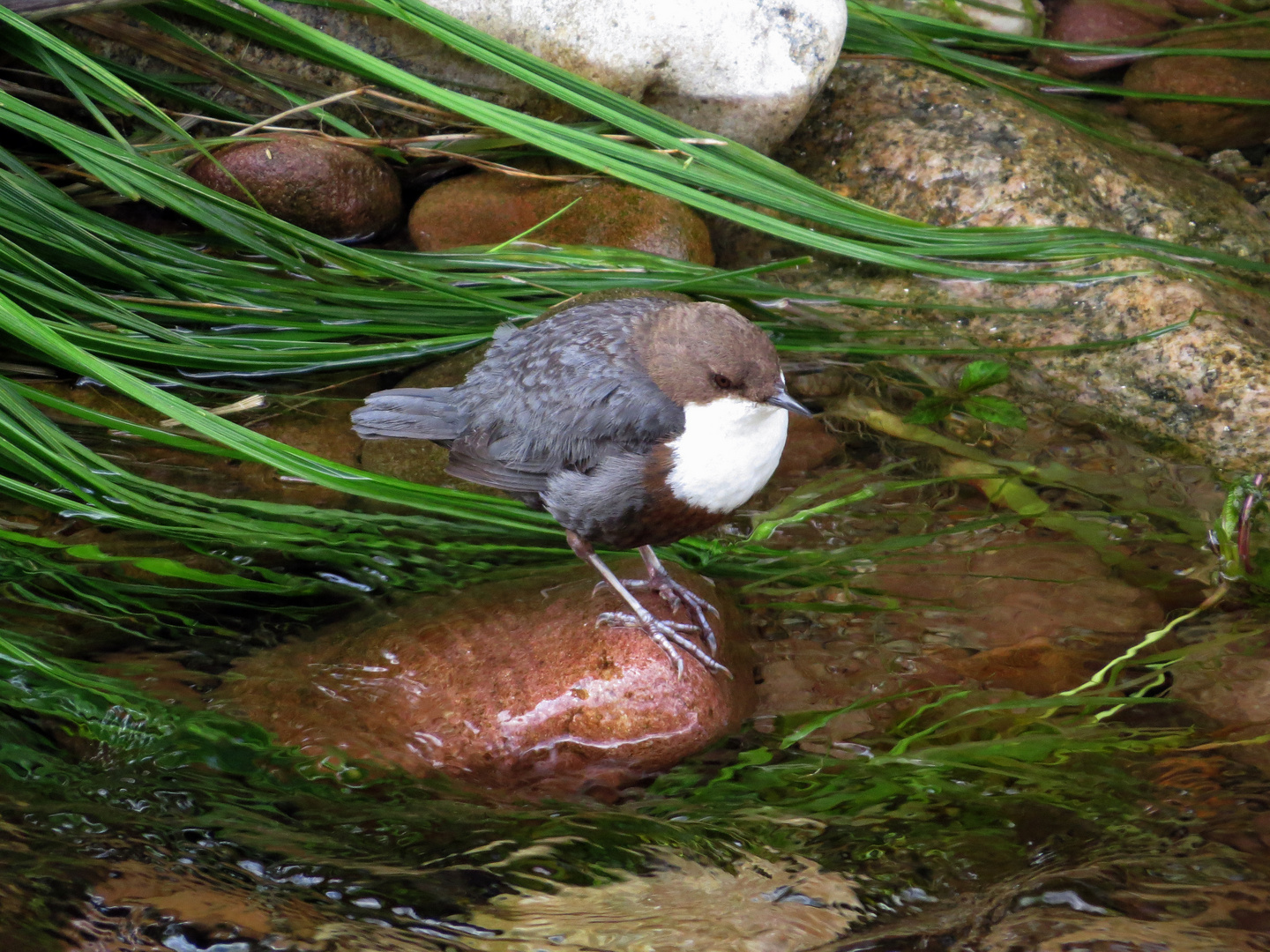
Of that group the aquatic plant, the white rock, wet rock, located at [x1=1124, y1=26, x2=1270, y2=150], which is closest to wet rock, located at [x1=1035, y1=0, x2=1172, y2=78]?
wet rock, located at [x1=1124, y1=26, x2=1270, y2=150]

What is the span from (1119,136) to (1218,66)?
0.60 m

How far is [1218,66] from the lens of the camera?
14.8 ft

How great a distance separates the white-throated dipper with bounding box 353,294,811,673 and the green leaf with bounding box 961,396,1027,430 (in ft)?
3.31

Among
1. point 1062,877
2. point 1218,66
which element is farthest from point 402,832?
point 1218,66

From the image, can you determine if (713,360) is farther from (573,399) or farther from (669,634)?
(669,634)


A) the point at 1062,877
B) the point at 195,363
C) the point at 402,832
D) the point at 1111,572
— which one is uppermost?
the point at 195,363

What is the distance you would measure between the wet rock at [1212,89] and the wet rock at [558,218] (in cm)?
226

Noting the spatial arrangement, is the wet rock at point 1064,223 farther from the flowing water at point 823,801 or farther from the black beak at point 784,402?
the black beak at point 784,402

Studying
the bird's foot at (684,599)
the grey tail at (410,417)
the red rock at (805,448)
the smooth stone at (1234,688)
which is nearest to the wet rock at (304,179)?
the grey tail at (410,417)

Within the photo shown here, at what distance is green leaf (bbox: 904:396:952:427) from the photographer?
338 centimetres

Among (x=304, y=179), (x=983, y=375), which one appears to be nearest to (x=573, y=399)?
(x=983, y=375)

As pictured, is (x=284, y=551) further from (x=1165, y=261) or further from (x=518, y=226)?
(x=1165, y=261)

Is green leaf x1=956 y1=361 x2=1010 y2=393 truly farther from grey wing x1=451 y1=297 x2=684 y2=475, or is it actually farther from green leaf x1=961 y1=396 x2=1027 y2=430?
grey wing x1=451 y1=297 x2=684 y2=475

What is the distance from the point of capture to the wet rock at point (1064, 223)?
3438mm
